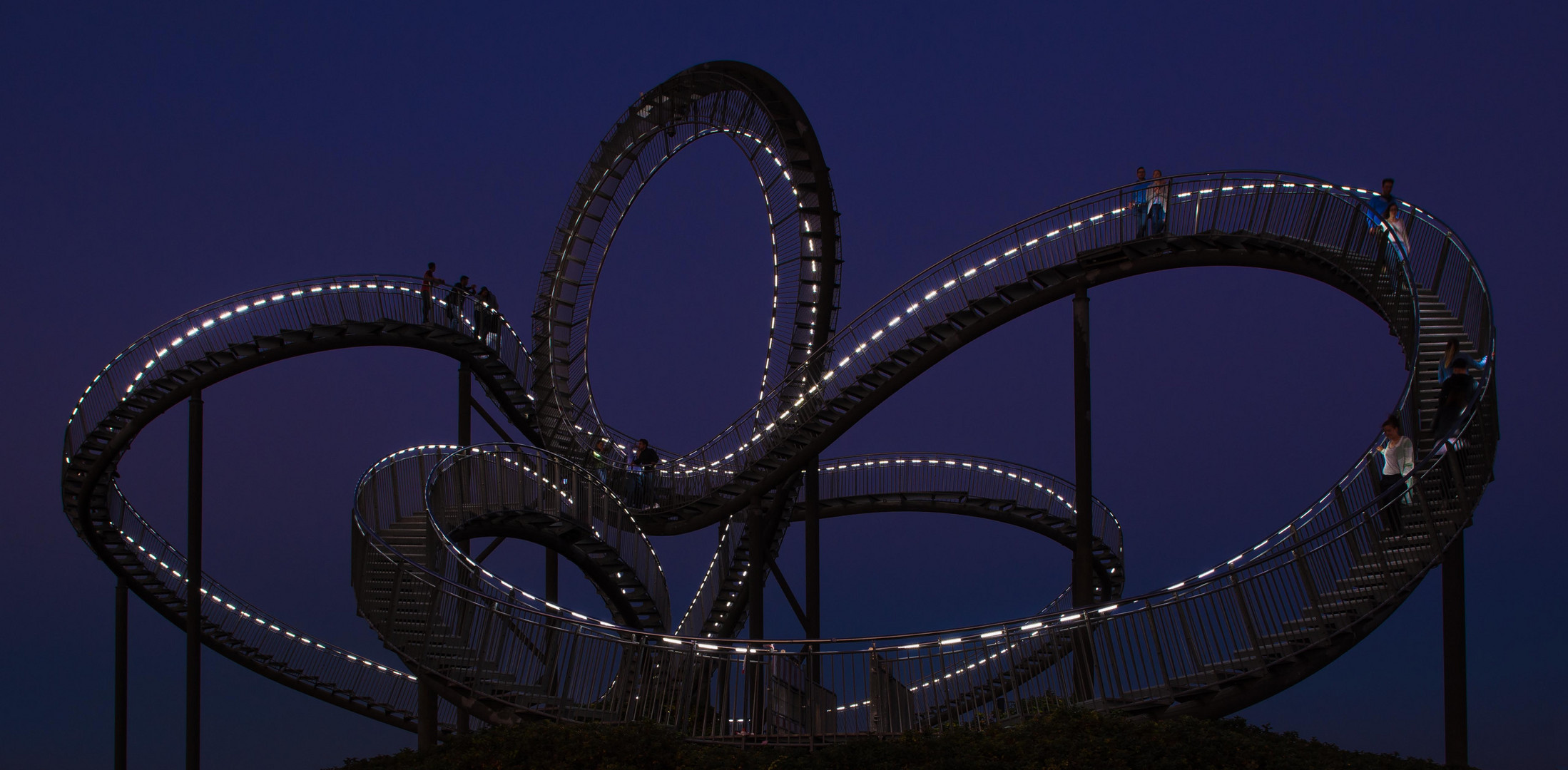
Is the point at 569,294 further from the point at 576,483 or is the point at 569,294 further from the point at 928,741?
the point at 928,741

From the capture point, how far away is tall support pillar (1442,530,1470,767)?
13.5 m

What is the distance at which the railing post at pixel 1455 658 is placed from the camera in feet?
44.3

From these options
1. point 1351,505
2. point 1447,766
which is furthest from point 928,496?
point 1447,766

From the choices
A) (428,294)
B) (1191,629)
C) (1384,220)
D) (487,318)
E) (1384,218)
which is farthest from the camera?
(487,318)

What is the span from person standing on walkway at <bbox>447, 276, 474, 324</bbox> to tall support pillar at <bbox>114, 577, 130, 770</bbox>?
26.1 feet

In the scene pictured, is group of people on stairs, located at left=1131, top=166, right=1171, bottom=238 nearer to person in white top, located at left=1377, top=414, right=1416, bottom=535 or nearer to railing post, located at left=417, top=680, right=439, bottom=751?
person in white top, located at left=1377, top=414, right=1416, bottom=535

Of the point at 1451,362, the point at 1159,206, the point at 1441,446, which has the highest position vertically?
the point at 1159,206

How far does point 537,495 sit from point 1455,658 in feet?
41.7

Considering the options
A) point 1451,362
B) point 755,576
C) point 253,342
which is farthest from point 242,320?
point 1451,362

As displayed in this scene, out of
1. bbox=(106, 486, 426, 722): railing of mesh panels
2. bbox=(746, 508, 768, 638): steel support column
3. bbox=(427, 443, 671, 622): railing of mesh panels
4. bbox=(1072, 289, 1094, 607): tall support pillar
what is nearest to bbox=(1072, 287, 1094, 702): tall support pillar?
bbox=(1072, 289, 1094, 607): tall support pillar

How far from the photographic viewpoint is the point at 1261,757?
11.0 m

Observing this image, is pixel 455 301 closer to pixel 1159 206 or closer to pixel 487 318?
pixel 487 318

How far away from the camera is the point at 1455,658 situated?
13852 mm

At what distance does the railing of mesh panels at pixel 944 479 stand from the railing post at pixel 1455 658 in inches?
523
